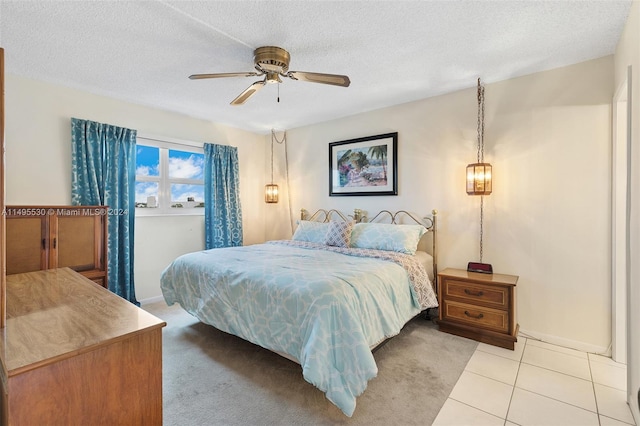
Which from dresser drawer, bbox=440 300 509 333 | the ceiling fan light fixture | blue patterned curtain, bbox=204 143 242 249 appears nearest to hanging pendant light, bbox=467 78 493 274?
dresser drawer, bbox=440 300 509 333

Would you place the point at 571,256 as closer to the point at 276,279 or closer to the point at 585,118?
the point at 585,118

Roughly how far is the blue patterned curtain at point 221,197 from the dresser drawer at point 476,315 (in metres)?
3.19

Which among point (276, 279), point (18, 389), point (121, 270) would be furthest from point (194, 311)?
point (18, 389)

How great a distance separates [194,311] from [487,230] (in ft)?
10.1

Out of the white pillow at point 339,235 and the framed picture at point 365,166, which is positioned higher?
the framed picture at point 365,166

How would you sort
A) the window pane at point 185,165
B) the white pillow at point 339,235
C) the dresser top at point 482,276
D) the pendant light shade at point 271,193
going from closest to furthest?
the dresser top at point 482,276 → the white pillow at point 339,235 → the window pane at point 185,165 → the pendant light shade at point 271,193

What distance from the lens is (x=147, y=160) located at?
13.2ft

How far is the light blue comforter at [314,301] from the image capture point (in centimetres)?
181

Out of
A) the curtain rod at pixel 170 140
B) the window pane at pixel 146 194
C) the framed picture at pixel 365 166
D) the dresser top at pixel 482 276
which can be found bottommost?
the dresser top at pixel 482 276

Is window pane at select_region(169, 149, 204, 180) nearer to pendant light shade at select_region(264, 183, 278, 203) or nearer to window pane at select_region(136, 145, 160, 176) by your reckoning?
window pane at select_region(136, 145, 160, 176)

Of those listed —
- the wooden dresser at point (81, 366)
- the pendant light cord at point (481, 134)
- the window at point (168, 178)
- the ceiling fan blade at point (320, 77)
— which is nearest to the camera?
the wooden dresser at point (81, 366)

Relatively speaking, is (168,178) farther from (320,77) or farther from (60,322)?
(60,322)

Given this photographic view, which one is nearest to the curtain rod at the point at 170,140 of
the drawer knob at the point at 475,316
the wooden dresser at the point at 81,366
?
the wooden dresser at the point at 81,366

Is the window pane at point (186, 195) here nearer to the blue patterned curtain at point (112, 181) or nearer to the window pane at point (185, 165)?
the window pane at point (185, 165)
